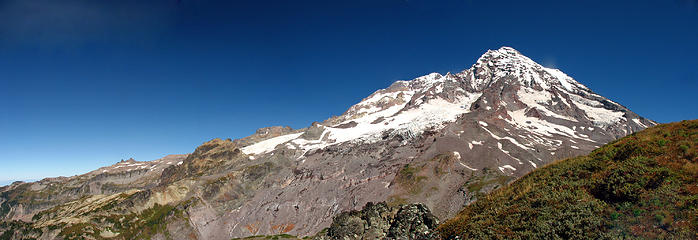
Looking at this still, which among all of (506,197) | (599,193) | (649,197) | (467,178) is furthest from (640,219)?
(467,178)

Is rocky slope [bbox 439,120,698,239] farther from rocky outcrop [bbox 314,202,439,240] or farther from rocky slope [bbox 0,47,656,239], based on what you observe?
rocky slope [bbox 0,47,656,239]

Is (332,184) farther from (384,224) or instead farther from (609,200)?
(609,200)

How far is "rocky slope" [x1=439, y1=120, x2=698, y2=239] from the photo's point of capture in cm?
909

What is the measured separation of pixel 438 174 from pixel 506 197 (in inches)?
3845

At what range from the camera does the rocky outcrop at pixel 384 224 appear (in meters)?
16.3

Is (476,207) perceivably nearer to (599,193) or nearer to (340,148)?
(599,193)

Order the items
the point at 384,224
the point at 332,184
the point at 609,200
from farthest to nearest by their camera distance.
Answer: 1. the point at 332,184
2. the point at 384,224
3. the point at 609,200

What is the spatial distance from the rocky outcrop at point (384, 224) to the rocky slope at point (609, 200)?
9.29 ft

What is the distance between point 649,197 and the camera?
32.8 ft

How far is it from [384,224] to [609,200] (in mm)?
12647

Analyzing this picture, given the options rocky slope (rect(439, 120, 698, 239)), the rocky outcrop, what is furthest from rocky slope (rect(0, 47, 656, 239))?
rocky slope (rect(439, 120, 698, 239))

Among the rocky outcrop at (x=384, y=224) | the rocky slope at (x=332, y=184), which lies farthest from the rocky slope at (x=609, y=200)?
the rocky slope at (x=332, y=184)

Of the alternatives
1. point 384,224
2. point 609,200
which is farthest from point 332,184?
point 609,200

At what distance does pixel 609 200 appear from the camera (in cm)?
1074
